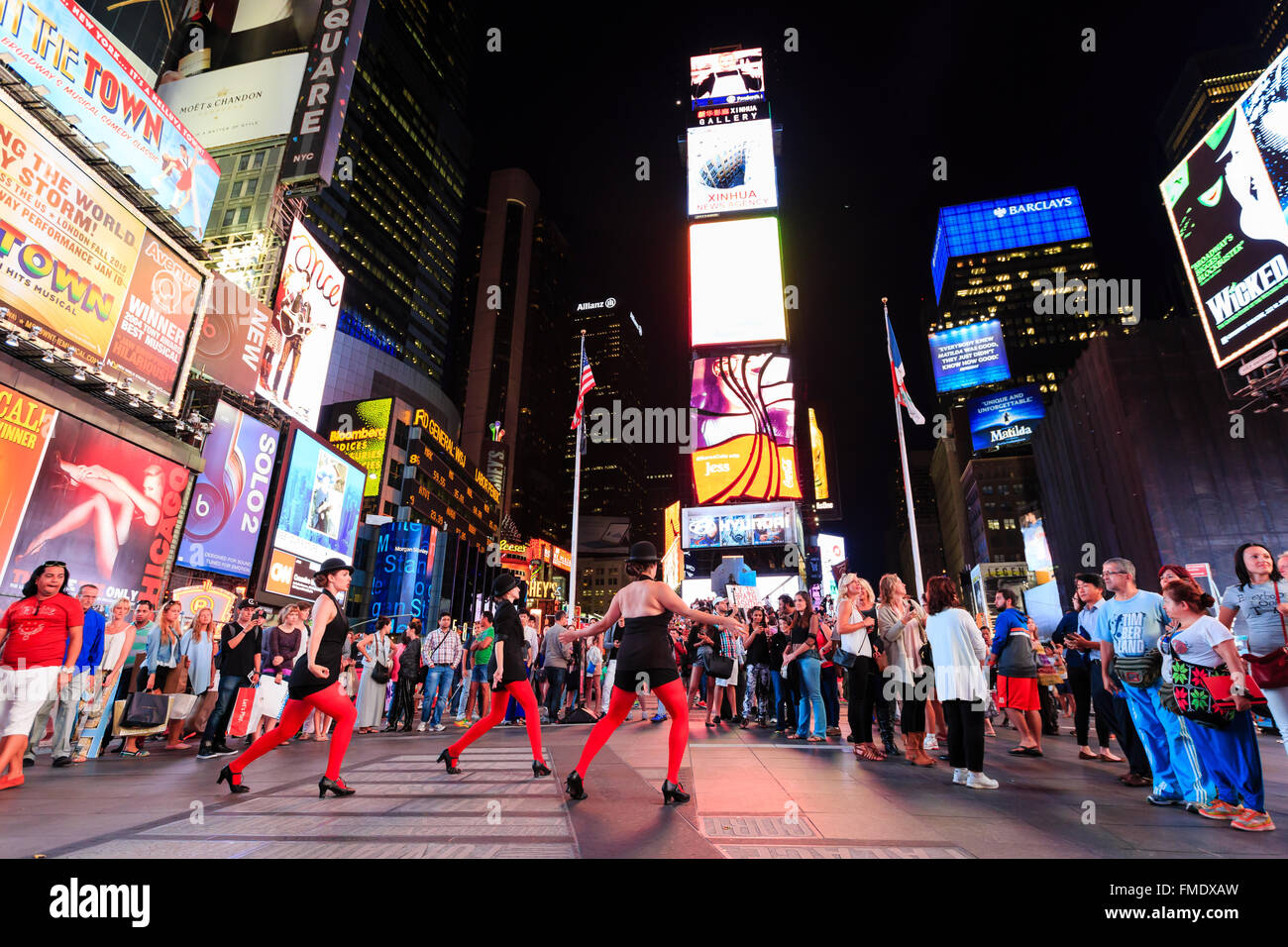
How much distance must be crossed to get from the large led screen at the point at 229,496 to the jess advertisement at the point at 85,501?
318cm

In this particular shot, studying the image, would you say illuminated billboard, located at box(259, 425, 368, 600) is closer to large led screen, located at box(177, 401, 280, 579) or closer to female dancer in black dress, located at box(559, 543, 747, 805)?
large led screen, located at box(177, 401, 280, 579)

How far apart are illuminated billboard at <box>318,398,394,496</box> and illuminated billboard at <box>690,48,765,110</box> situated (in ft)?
140

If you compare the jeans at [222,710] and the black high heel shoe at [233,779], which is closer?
the black high heel shoe at [233,779]

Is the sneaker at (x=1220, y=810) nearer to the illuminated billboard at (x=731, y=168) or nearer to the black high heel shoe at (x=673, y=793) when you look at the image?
the black high heel shoe at (x=673, y=793)

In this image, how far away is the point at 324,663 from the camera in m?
4.93

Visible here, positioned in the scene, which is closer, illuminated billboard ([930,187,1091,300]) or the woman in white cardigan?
the woman in white cardigan

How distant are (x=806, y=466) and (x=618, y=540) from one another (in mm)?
54808

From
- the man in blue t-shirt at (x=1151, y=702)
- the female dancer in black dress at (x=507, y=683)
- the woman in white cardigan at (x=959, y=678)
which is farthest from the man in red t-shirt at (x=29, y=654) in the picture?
the man in blue t-shirt at (x=1151, y=702)

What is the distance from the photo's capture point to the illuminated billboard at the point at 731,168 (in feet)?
148

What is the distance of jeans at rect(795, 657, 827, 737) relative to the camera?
8.82 meters

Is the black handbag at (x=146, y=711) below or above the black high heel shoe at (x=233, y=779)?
above

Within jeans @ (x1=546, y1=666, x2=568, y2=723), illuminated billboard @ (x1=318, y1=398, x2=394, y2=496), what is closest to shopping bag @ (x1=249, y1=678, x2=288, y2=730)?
jeans @ (x1=546, y1=666, x2=568, y2=723)

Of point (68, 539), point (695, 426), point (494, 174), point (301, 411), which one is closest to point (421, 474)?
point (695, 426)
